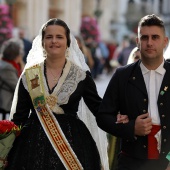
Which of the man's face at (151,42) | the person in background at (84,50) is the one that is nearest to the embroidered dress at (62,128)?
the man's face at (151,42)

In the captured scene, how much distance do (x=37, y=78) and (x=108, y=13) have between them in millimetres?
43635

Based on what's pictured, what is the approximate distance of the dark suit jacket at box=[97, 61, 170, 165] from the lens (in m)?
5.02

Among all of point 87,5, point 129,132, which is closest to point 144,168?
point 129,132

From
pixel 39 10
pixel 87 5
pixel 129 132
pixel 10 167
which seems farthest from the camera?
pixel 87 5

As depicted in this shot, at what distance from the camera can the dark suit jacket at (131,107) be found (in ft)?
16.5

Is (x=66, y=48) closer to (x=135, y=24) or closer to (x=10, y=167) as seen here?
(x=10, y=167)

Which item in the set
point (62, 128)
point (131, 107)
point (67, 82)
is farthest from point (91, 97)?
point (131, 107)

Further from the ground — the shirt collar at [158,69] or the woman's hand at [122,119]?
the shirt collar at [158,69]

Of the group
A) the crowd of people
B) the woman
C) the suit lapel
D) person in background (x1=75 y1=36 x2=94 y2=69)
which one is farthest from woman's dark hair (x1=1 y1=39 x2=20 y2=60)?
the suit lapel

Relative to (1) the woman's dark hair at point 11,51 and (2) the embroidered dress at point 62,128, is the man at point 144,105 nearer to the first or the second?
(2) the embroidered dress at point 62,128

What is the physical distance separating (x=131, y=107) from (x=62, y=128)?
911mm

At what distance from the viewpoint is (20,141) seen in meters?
5.88

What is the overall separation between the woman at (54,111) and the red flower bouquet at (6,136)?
0.29 ft

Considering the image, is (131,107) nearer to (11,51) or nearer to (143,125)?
(143,125)
